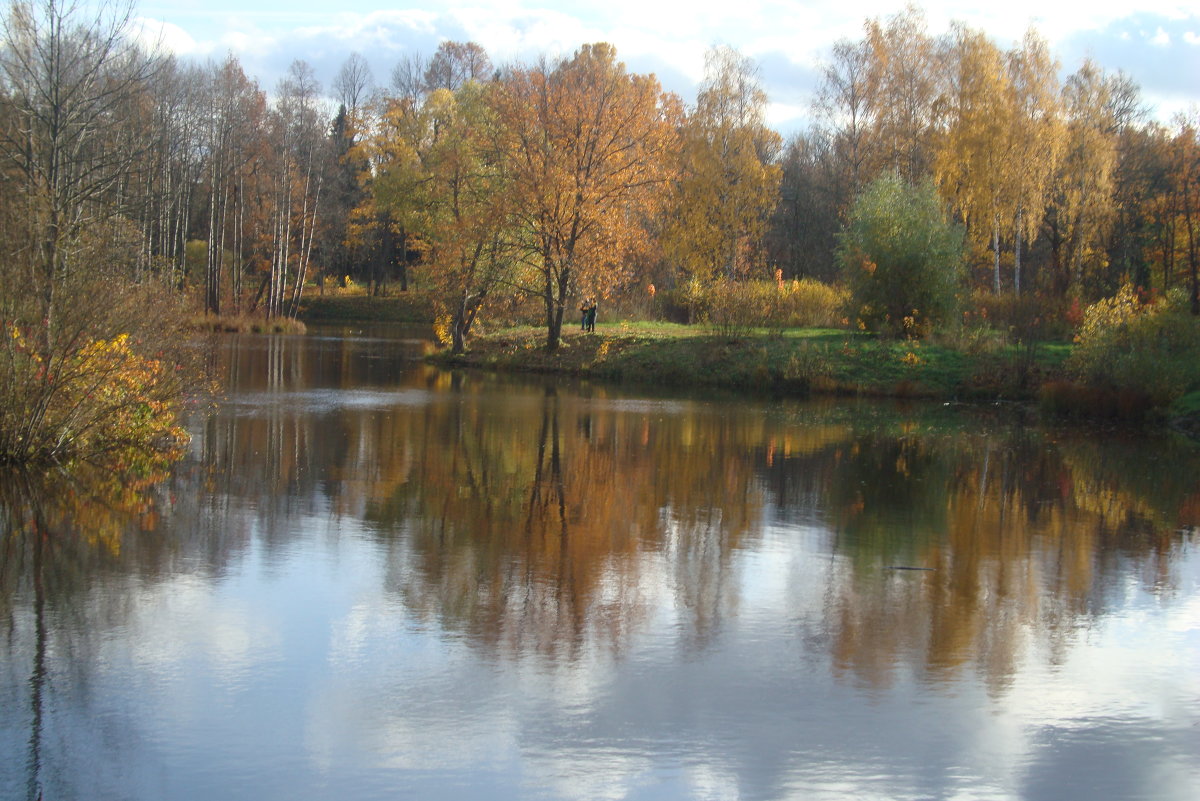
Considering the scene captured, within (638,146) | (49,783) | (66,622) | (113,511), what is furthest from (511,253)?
(49,783)

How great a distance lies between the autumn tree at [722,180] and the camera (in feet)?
157

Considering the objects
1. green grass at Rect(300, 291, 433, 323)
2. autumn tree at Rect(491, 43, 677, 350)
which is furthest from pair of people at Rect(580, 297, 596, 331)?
green grass at Rect(300, 291, 433, 323)

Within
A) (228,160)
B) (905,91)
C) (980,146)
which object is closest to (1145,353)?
(980,146)

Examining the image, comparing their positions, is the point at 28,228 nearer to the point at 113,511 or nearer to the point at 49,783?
the point at 113,511

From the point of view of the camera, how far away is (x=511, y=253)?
115 feet

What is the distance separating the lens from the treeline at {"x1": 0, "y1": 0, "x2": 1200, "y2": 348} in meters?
15.6

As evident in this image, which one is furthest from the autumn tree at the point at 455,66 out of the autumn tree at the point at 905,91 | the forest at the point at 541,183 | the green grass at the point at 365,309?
the autumn tree at the point at 905,91

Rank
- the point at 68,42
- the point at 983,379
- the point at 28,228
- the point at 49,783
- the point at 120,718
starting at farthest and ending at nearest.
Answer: the point at 983,379, the point at 68,42, the point at 28,228, the point at 120,718, the point at 49,783

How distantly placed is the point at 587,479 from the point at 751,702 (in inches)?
308

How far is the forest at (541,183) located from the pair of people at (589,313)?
1.45 meters

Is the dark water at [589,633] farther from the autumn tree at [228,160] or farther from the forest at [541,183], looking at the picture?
the autumn tree at [228,160]

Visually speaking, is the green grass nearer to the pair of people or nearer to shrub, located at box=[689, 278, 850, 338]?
shrub, located at box=[689, 278, 850, 338]

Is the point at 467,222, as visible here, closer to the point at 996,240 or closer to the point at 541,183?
the point at 541,183

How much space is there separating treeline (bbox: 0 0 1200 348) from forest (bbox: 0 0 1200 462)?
98 millimetres
